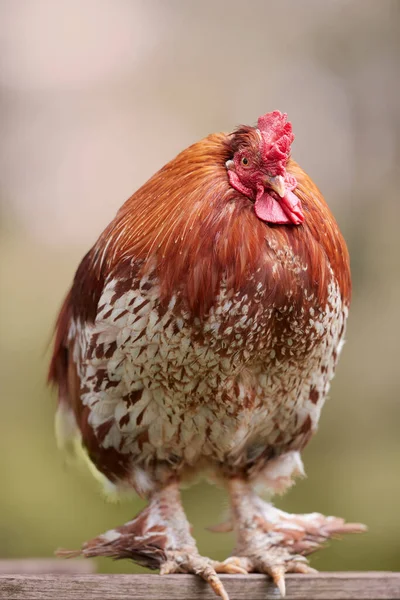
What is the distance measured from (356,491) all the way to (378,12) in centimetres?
358

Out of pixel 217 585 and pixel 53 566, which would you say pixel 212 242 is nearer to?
pixel 217 585

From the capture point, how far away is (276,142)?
211 cm

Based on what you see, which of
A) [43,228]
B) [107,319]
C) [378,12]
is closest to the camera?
[107,319]

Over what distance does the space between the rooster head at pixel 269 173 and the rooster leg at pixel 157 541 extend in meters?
0.98

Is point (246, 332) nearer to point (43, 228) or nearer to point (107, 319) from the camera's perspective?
point (107, 319)

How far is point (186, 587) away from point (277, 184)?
1.13m

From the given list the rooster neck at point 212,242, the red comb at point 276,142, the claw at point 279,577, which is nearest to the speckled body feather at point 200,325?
the rooster neck at point 212,242

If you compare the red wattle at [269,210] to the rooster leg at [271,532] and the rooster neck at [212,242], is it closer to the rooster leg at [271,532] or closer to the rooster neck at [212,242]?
the rooster neck at [212,242]

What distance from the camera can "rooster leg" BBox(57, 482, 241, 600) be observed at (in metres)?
2.38

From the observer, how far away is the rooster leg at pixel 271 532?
2482 mm

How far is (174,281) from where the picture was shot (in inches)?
82.6

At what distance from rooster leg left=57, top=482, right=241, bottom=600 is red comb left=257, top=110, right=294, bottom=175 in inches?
42.7

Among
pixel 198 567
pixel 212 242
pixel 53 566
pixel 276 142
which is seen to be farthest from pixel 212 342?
pixel 53 566

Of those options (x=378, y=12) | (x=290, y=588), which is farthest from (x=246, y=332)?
(x=378, y=12)
